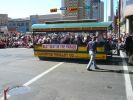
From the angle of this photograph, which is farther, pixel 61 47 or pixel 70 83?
pixel 61 47

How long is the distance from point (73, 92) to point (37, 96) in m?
1.27

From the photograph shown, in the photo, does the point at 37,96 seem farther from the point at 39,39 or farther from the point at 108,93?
the point at 39,39

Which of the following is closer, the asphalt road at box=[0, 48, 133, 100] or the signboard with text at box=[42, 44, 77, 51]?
the asphalt road at box=[0, 48, 133, 100]

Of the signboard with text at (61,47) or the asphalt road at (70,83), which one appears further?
the signboard with text at (61,47)

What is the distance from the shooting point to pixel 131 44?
18969 mm

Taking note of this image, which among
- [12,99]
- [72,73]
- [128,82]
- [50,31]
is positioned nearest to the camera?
[12,99]

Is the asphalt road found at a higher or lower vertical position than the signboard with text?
lower

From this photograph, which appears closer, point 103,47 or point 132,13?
point 103,47

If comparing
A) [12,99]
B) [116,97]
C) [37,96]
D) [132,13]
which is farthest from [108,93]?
[132,13]

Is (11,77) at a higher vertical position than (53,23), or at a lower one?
lower

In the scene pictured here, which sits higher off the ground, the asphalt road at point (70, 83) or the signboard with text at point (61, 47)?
the signboard with text at point (61, 47)

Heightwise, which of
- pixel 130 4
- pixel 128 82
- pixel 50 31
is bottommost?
pixel 128 82

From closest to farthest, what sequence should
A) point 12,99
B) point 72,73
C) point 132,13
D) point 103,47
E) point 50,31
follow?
1. point 12,99
2. point 72,73
3. point 103,47
4. point 50,31
5. point 132,13

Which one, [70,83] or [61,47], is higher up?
[61,47]
